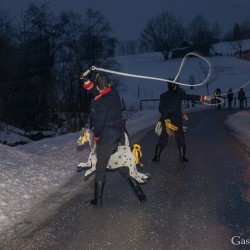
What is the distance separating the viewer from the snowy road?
5.90 meters

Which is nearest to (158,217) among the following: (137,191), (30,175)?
(137,191)

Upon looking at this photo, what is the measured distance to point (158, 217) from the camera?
23.0 ft

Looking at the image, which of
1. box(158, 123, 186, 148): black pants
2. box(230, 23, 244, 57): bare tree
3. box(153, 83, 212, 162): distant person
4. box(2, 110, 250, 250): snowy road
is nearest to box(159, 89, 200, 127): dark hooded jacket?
box(153, 83, 212, 162): distant person

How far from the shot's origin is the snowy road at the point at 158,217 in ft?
19.4

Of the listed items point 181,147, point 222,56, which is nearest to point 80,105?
point 181,147

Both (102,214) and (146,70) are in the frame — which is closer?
(102,214)

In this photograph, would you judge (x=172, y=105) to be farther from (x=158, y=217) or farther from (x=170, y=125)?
(x=158, y=217)

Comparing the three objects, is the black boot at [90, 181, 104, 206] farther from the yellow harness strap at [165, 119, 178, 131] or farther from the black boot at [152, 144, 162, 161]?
the black boot at [152, 144, 162, 161]

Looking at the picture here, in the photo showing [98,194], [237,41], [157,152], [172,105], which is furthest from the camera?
[237,41]

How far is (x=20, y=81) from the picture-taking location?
98.6 ft

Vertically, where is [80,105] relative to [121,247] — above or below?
below

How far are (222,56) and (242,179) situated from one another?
108m

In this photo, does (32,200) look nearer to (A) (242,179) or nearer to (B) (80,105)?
(A) (242,179)

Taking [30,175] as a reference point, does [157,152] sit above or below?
below
